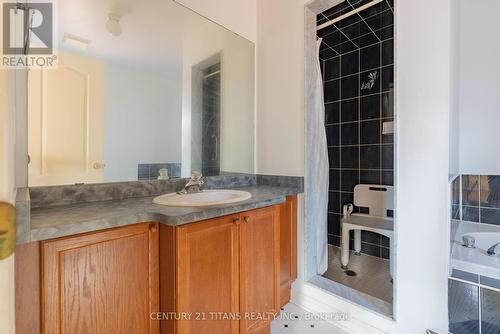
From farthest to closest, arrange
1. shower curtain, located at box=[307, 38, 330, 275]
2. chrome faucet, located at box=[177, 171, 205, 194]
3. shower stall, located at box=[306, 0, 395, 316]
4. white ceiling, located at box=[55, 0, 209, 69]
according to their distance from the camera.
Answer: shower stall, located at box=[306, 0, 395, 316], shower curtain, located at box=[307, 38, 330, 275], chrome faucet, located at box=[177, 171, 205, 194], white ceiling, located at box=[55, 0, 209, 69]

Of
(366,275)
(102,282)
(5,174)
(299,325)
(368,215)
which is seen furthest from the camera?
(368,215)

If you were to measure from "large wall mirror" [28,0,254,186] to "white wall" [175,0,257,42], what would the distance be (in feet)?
0.19

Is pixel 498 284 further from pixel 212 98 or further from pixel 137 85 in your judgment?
pixel 137 85

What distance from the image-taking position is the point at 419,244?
1.26 meters

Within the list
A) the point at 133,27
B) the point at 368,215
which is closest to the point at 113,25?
the point at 133,27

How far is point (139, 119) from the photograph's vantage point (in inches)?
55.7

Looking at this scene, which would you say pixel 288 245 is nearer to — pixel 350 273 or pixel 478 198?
pixel 350 273

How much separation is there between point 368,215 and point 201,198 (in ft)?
6.02

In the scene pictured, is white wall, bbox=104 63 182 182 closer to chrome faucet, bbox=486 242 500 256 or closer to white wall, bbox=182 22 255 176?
white wall, bbox=182 22 255 176

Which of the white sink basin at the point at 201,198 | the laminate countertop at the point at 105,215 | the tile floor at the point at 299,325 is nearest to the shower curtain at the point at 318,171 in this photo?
the tile floor at the point at 299,325

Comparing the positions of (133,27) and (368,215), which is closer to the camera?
(133,27)

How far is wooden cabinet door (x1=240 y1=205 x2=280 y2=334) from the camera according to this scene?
122 centimetres

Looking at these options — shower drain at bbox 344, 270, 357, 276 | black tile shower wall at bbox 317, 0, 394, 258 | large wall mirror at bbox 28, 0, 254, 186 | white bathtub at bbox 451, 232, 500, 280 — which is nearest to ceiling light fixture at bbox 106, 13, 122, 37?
large wall mirror at bbox 28, 0, 254, 186

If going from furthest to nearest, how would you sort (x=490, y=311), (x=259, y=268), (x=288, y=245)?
(x=288, y=245) → (x=259, y=268) → (x=490, y=311)
